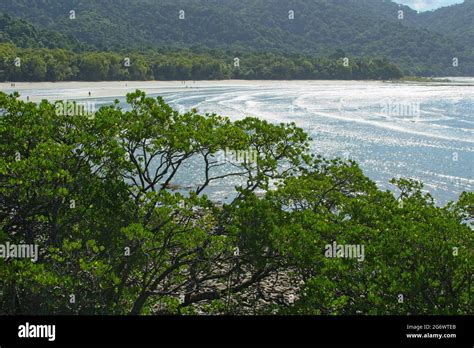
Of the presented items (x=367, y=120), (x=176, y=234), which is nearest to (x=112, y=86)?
(x=367, y=120)

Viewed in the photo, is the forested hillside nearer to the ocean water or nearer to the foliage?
the foliage

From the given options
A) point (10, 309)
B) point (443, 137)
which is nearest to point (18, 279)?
point (10, 309)

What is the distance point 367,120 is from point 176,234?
165 ft

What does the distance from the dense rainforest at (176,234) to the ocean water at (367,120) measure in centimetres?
1972

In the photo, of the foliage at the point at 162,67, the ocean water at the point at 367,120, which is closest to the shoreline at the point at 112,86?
the ocean water at the point at 367,120

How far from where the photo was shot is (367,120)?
61344mm

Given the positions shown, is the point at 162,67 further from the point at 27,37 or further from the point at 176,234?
the point at 176,234

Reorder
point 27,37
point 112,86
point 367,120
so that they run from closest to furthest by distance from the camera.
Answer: point 367,120
point 112,86
point 27,37

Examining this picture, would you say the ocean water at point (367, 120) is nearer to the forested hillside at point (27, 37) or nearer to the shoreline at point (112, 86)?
the shoreline at point (112, 86)

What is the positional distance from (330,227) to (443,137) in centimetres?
4122

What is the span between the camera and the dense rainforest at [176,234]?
11641mm

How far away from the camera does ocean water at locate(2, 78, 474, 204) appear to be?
39.6m

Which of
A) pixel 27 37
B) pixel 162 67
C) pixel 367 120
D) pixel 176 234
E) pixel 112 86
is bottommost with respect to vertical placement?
pixel 176 234
